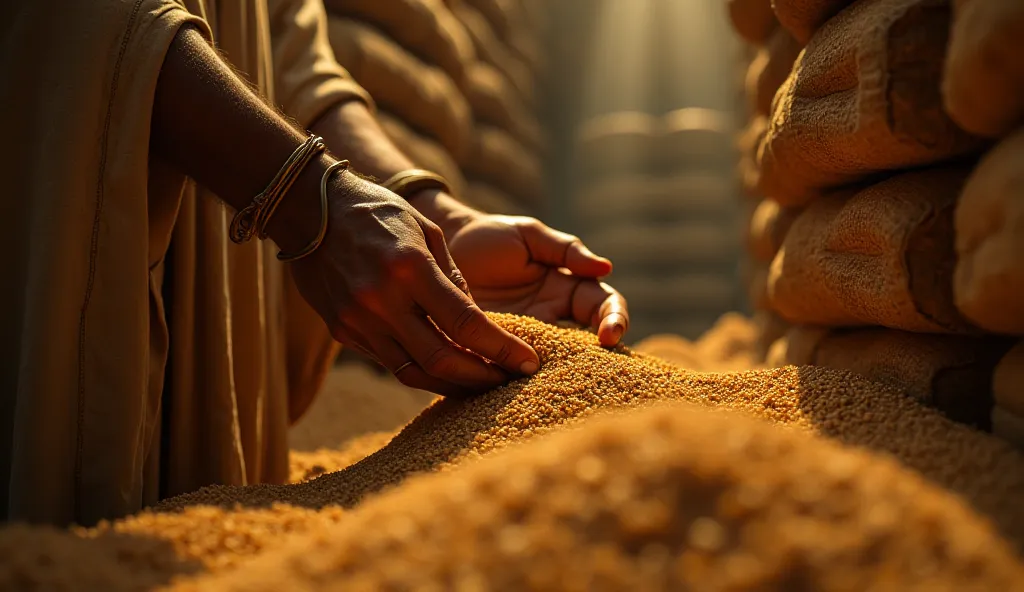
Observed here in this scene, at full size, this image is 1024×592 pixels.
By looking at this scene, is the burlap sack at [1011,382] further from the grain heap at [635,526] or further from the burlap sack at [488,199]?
the burlap sack at [488,199]

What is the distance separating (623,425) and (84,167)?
0.52 metres

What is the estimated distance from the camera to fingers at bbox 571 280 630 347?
38.8 inches

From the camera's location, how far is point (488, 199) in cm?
419

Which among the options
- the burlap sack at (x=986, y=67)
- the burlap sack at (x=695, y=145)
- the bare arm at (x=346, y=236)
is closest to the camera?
the burlap sack at (x=986, y=67)

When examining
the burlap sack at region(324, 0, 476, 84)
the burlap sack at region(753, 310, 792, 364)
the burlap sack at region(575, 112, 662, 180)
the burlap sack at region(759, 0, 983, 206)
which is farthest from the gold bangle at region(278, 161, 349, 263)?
the burlap sack at region(575, 112, 662, 180)

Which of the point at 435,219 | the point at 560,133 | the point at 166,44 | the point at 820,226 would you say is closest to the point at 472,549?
the point at 166,44

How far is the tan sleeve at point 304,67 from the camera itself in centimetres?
121

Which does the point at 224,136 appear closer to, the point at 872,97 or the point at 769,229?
the point at 872,97

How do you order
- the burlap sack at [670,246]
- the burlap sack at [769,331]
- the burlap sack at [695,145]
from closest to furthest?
the burlap sack at [769,331] < the burlap sack at [670,246] < the burlap sack at [695,145]

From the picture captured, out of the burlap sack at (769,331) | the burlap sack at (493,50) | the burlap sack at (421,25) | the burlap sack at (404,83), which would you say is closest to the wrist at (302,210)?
the burlap sack at (769,331)

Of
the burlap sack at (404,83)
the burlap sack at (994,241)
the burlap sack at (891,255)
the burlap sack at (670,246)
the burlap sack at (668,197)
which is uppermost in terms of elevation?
the burlap sack at (994,241)

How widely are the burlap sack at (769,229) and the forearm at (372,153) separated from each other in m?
0.51

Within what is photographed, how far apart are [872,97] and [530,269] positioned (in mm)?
554

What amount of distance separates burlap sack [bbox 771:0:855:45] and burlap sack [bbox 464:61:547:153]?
3.05 metres
